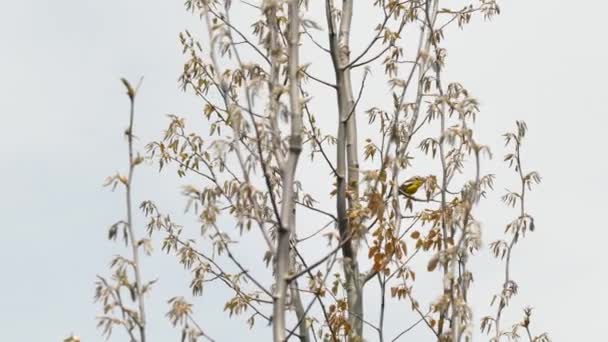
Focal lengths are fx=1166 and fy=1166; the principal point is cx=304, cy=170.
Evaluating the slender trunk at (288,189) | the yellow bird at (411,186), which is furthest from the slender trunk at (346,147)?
the slender trunk at (288,189)

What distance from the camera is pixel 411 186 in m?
8.62

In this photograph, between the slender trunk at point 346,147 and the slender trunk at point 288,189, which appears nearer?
the slender trunk at point 288,189

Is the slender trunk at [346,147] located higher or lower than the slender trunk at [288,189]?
higher

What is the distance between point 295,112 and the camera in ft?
17.6

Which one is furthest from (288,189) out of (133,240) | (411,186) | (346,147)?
(346,147)

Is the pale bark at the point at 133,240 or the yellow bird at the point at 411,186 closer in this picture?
the pale bark at the point at 133,240

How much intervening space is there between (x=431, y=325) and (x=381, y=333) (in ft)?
1.34

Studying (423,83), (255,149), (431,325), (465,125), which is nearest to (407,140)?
(423,83)

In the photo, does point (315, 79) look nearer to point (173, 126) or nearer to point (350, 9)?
point (350, 9)

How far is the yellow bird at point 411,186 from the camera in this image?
8550mm

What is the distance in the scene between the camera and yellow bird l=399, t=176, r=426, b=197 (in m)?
8.55

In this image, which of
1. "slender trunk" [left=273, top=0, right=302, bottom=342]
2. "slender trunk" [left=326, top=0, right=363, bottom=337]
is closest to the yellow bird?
"slender trunk" [left=326, top=0, right=363, bottom=337]

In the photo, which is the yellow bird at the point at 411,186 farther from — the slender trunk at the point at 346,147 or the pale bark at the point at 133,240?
the pale bark at the point at 133,240

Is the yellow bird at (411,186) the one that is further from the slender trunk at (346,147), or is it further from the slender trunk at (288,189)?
the slender trunk at (288,189)
